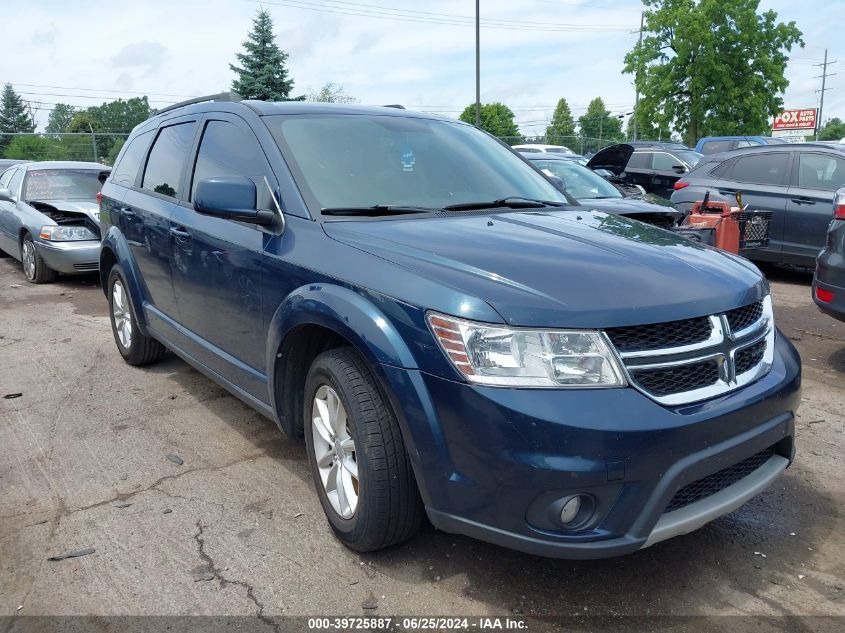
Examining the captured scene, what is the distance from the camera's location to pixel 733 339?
8.18 ft

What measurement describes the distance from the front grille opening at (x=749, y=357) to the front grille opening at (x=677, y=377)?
16cm

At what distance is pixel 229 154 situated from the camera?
12.1ft

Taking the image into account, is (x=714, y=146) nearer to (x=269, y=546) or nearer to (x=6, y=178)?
(x=6, y=178)

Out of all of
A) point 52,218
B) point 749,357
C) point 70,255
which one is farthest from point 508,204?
point 52,218

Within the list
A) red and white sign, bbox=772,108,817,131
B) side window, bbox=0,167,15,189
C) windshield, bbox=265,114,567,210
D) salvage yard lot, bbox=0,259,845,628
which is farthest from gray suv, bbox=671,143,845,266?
red and white sign, bbox=772,108,817,131

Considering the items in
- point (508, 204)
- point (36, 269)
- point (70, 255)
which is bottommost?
point (36, 269)

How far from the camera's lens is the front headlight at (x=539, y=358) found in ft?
7.26

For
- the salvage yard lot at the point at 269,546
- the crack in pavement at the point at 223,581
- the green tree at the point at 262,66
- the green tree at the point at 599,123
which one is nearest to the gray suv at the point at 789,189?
the salvage yard lot at the point at 269,546

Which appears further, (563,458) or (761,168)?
(761,168)

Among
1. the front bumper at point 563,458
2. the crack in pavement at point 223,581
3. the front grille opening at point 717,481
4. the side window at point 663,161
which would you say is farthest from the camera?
the side window at point 663,161

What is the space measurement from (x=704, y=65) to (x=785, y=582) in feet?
104

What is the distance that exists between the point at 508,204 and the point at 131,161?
3.20m

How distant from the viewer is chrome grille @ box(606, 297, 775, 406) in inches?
89.0

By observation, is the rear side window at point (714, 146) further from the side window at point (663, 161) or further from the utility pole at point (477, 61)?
the utility pole at point (477, 61)
